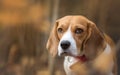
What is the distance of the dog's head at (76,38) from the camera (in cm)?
142

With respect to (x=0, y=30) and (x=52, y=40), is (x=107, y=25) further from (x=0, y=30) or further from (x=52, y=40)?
(x=0, y=30)

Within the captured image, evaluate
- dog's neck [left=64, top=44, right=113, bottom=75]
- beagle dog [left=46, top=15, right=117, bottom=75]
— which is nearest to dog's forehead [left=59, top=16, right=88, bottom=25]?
beagle dog [left=46, top=15, right=117, bottom=75]

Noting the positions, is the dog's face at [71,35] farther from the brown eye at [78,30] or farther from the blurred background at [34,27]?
the blurred background at [34,27]

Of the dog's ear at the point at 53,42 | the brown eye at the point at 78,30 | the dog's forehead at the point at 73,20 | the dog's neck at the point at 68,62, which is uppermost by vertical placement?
the dog's forehead at the point at 73,20

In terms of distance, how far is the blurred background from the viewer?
1559mm

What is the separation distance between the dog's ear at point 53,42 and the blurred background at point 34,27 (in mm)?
60

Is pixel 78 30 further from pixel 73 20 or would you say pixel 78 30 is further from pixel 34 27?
pixel 34 27

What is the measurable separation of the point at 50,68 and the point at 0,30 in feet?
0.69

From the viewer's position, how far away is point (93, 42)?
1.46 meters

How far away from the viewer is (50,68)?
1596 mm

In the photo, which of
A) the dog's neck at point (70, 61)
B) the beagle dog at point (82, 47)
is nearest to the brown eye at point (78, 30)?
the beagle dog at point (82, 47)

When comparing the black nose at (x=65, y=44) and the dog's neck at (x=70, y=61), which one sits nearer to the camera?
the black nose at (x=65, y=44)

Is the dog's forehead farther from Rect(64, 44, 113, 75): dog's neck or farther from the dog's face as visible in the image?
Rect(64, 44, 113, 75): dog's neck

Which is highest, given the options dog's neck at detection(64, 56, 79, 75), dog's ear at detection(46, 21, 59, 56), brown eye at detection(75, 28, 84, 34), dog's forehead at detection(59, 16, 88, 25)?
dog's forehead at detection(59, 16, 88, 25)
